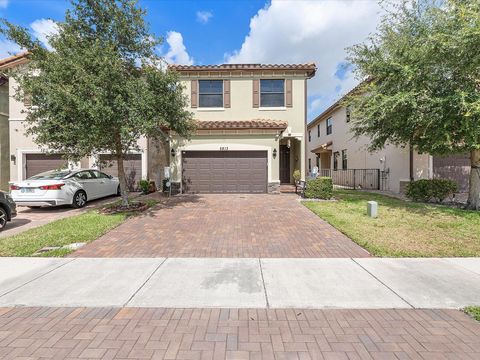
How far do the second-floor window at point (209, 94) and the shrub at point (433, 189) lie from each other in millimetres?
10868

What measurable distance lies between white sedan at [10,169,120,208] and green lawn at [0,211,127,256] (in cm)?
228

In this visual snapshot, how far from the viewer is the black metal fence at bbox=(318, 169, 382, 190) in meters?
18.0

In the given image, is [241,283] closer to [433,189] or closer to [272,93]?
[433,189]

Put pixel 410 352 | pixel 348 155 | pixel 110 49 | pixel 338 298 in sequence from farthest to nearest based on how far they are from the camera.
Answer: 1. pixel 348 155
2. pixel 110 49
3. pixel 338 298
4. pixel 410 352

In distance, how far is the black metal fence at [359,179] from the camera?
59.1ft

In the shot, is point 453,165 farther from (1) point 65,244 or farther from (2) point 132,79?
(1) point 65,244

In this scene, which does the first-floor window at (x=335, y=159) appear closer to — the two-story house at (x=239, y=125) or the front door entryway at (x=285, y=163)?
the front door entryway at (x=285, y=163)

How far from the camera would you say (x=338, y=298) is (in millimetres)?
3877

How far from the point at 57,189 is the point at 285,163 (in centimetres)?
1442

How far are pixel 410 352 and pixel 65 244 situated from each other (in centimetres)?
661

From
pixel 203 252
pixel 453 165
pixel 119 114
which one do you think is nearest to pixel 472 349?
pixel 203 252

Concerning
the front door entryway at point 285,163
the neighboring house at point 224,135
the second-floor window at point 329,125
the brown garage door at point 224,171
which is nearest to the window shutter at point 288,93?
the neighboring house at point 224,135

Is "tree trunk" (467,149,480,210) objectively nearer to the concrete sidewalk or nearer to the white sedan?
the concrete sidewalk

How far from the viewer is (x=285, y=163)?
20.7m
